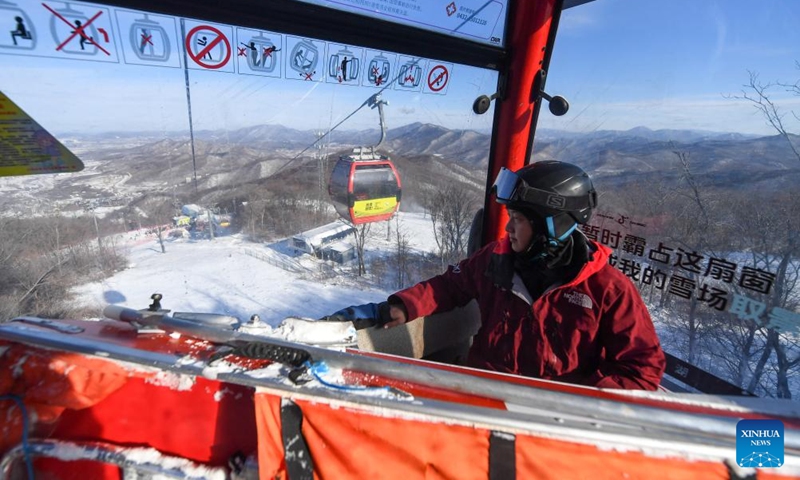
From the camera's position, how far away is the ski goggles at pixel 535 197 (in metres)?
1.65

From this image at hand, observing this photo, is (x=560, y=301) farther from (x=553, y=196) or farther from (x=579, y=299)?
(x=553, y=196)

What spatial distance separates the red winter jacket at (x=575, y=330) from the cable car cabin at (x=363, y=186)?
3.24ft

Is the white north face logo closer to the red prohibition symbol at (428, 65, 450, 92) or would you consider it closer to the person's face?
the person's face

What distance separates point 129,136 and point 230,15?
0.70 metres

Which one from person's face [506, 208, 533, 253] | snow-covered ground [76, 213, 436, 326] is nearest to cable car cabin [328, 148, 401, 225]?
snow-covered ground [76, 213, 436, 326]

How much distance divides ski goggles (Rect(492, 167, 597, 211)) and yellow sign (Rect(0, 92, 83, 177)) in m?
1.84

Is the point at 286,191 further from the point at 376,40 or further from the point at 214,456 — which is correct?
the point at 214,456

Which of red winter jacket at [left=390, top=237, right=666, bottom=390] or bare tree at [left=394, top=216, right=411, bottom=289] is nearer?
red winter jacket at [left=390, top=237, right=666, bottom=390]

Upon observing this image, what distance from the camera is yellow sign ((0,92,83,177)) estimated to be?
4.26ft

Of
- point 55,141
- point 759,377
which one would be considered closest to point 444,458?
point 55,141

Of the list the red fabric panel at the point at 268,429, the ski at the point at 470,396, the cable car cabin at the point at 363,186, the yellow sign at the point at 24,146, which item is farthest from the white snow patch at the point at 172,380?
the cable car cabin at the point at 363,186

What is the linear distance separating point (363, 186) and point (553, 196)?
4.25 ft

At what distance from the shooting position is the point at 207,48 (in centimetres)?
170

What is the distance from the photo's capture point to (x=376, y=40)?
2102 millimetres
